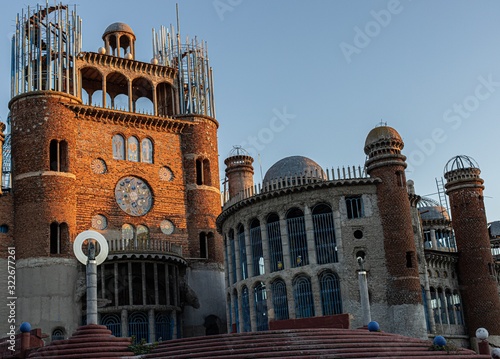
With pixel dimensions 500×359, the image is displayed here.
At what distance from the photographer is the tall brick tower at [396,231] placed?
3688 centimetres

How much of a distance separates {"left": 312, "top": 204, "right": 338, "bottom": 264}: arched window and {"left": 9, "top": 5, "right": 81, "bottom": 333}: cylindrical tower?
16197 mm

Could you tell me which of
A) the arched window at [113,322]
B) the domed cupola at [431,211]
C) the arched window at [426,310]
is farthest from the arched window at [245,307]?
the domed cupola at [431,211]

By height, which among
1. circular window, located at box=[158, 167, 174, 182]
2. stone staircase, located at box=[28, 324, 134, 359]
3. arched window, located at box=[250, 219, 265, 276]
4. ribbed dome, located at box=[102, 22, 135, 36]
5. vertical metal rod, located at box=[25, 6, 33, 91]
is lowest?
stone staircase, located at box=[28, 324, 134, 359]

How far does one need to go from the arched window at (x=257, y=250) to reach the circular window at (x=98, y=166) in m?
12.9

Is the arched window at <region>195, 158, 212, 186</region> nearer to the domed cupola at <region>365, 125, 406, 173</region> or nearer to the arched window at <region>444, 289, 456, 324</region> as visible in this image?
the domed cupola at <region>365, 125, 406, 173</region>

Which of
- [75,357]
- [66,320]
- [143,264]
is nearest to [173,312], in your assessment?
[143,264]

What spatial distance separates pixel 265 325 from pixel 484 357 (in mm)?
14654

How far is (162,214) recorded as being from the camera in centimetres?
4959

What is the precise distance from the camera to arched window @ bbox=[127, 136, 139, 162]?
1961 inches

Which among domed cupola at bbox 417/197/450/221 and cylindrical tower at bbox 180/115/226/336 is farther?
domed cupola at bbox 417/197/450/221

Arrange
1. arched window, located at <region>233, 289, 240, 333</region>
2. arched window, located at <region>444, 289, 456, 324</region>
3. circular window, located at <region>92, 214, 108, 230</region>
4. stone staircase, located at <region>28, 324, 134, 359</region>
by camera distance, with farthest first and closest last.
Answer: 1. circular window, located at <region>92, 214, 108, 230</region>
2. arched window, located at <region>444, 289, 456, 324</region>
3. arched window, located at <region>233, 289, 240, 333</region>
4. stone staircase, located at <region>28, 324, 134, 359</region>

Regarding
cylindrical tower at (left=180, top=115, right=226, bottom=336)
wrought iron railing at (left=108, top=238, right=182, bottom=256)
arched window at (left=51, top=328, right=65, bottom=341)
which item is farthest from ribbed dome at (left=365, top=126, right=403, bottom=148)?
arched window at (left=51, top=328, right=65, bottom=341)

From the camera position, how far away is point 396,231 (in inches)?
1502

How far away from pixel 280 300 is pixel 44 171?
58.8ft
